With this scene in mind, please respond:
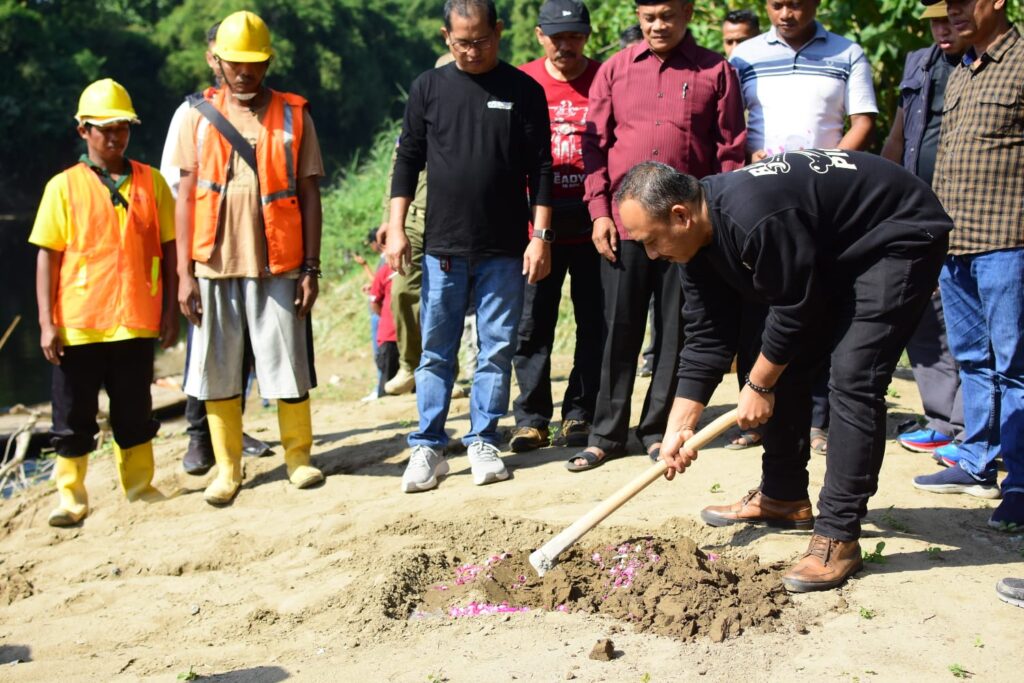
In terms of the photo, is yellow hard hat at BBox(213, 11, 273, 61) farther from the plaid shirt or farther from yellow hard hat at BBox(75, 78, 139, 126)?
the plaid shirt

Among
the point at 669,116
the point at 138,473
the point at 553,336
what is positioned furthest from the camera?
the point at 138,473

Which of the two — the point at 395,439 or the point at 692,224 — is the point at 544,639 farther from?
the point at 395,439

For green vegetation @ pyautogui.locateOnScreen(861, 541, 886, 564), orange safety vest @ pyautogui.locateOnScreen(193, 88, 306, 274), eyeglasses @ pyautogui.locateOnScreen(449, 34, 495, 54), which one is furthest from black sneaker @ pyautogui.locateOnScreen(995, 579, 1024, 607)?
orange safety vest @ pyautogui.locateOnScreen(193, 88, 306, 274)

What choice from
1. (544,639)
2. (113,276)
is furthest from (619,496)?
(113,276)

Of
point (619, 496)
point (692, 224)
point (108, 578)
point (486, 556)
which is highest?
point (692, 224)

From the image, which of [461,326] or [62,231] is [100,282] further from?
[461,326]

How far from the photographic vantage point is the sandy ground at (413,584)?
378 cm

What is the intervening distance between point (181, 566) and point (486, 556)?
62.4 inches

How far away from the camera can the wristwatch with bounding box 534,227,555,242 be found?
5.52m

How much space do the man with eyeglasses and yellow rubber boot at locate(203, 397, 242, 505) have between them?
3.35ft

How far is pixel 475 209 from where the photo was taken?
18.0 ft

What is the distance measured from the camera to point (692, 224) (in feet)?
13.0

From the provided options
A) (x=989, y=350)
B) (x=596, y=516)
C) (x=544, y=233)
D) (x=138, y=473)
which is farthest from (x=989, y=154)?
(x=138, y=473)

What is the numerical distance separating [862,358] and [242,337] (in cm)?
326
